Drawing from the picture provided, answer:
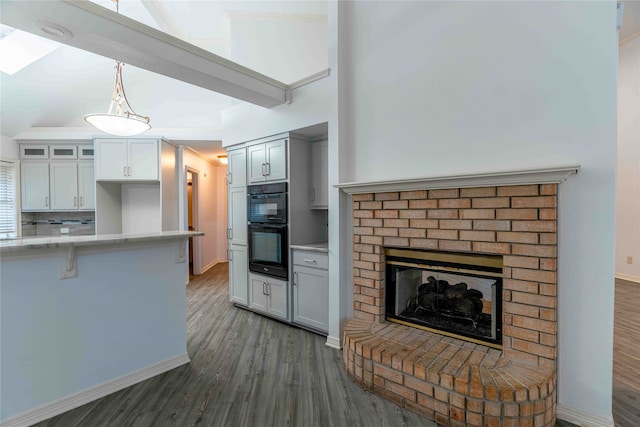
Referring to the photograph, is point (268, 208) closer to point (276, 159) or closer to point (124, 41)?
point (276, 159)

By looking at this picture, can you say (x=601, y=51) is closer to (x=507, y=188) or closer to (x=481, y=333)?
(x=507, y=188)

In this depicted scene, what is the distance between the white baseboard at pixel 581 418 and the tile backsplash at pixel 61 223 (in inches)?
249

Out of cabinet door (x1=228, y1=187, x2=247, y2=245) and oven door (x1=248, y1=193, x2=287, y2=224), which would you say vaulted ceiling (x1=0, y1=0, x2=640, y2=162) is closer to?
cabinet door (x1=228, y1=187, x2=247, y2=245)

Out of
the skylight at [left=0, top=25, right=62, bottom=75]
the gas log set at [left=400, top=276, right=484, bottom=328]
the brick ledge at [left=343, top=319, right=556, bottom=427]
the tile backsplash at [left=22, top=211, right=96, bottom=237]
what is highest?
the skylight at [left=0, top=25, right=62, bottom=75]

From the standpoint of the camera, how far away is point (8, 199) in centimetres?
473

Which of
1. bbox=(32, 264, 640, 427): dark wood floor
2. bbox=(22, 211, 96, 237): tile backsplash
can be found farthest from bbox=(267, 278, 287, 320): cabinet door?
bbox=(22, 211, 96, 237): tile backsplash

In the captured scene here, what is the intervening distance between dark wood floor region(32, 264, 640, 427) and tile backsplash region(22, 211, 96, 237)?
138 inches

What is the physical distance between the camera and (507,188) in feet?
6.48

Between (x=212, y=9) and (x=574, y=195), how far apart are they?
4815 mm

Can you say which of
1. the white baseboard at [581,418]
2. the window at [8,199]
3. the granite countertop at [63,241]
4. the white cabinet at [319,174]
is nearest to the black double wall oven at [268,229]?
the white cabinet at [319,174]

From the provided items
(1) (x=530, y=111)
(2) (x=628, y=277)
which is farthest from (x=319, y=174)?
(2) (x=628, y=277)

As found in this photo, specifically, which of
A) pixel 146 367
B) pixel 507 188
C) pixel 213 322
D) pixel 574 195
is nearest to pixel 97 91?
pixel 213 322

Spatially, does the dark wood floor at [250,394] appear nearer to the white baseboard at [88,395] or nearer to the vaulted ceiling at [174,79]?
the white baseboard at [88,395]

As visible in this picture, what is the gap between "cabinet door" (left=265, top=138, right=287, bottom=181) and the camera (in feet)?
11.1
